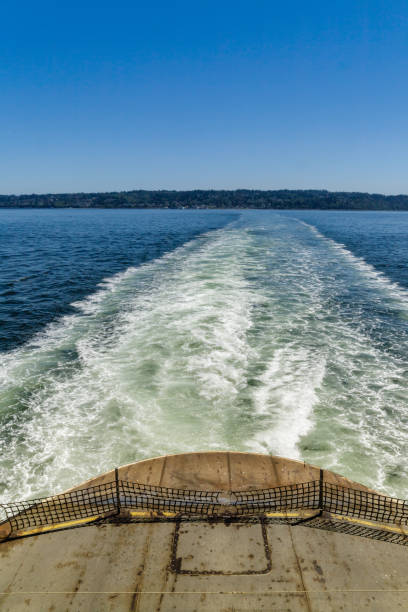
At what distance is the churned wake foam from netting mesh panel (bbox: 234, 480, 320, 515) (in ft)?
7.94

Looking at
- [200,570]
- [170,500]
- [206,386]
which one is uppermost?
[170,500]

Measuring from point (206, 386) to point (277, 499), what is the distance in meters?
6.50

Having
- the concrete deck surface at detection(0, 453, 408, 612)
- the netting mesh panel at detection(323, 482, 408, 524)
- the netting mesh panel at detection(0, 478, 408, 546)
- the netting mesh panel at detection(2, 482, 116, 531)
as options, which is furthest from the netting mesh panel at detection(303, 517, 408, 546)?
the netting mesh panel at detection(2, 482, 116, 531)

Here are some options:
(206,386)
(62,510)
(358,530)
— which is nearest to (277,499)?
(358,530)

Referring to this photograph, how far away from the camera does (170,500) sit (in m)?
7.28

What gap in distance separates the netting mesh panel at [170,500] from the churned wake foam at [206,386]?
2.35 m

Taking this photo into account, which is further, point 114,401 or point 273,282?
point 273,282

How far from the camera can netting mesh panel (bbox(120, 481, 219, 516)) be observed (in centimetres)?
715

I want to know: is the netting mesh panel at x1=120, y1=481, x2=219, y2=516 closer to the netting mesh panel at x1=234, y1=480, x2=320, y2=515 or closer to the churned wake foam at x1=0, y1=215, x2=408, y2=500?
the netting mesh panel at x1=234, y1=480, x2=320, y2=515

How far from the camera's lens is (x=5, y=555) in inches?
249

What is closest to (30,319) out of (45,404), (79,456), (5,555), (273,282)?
(45,404)

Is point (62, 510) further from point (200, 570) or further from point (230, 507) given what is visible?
point (230, 507)

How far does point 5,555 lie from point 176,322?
49.5 feet

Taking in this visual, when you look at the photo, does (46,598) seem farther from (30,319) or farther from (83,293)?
(83,293)
